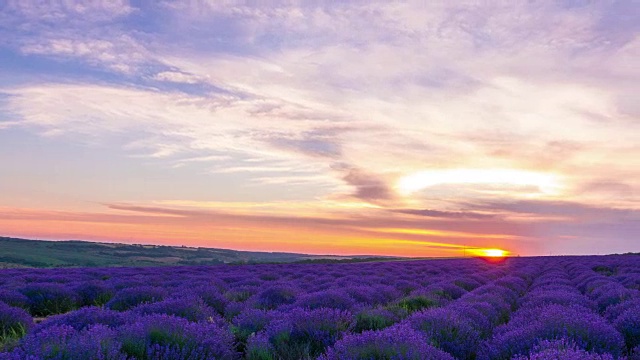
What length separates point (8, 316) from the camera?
26.8 feet

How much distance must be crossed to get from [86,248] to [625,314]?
8267 cm

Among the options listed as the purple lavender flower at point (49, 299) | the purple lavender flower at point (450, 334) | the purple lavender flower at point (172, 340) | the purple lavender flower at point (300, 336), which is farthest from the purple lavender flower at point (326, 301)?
the purple lavender flower at point (49, 299)

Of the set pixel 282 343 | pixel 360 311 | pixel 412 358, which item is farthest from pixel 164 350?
pixel 360 311

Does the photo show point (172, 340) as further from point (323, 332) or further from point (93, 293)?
point (93, 293)

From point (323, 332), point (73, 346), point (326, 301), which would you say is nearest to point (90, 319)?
point (73, 346)

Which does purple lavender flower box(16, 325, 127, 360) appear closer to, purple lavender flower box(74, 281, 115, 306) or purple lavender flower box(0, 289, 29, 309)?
purple lavender flower box(0, 289, 29, 309)

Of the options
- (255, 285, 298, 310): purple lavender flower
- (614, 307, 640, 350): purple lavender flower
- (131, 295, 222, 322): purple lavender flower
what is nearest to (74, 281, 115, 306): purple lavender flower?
(255, 285, 298, 310): purple lavender flower

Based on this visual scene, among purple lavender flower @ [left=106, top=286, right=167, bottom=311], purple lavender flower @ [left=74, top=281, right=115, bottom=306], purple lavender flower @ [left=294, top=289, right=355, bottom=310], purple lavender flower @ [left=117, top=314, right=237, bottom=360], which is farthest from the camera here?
purple lavender flower @ [left=74, top=281, right=115, bottom=306]

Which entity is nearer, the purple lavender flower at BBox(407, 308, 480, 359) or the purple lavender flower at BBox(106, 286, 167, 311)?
the purple lavender flower at BBox(407, 308, 480, 359)

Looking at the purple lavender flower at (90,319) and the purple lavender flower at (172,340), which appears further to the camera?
the purple lavender flower at (90,319)

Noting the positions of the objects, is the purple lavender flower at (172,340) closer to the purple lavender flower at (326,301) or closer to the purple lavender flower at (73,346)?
the purple lavender flower at (73,346)

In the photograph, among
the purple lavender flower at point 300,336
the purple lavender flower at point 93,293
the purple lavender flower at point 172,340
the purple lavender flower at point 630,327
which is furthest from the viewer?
the purple lavender flower at point 93,293

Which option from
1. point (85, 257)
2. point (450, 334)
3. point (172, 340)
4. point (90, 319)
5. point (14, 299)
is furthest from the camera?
point (85, 257)

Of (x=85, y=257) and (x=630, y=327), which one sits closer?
(x=630, y=327)
